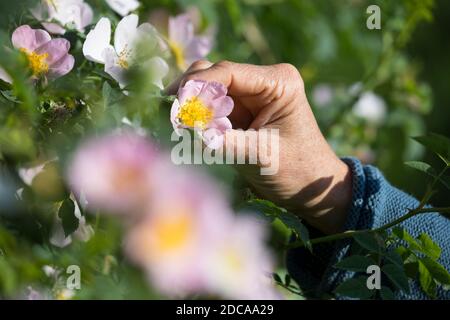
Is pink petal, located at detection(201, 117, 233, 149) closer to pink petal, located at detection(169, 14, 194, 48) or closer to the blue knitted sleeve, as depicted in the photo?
the blue knitted sleeve

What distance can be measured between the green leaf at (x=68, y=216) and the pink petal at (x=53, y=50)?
156 mm

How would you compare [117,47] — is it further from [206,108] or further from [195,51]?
[195,51]

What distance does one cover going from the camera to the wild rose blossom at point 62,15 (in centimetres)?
102

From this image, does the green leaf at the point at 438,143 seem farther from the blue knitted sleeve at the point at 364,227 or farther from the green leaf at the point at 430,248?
the blue knitted sleeve at the point at 364,227

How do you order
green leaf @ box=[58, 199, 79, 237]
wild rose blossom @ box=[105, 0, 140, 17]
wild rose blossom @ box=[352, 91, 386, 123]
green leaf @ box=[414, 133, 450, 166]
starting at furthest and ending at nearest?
wild rose blossom @ box=[352, 91, 386, 123], wild rose blossom @ box=[105, 0, 140, 17], green leaf @ box=[414, 133, 450, 166], green leaf @ box=[58, 199, 79, 237]

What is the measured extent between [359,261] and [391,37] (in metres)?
1.17

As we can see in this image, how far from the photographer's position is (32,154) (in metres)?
0.74

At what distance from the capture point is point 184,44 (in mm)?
1338

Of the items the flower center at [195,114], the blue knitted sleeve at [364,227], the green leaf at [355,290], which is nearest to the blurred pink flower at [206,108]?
the flower center at [195,114]

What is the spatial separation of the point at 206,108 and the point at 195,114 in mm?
16

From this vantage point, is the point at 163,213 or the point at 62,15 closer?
the point at 163,213

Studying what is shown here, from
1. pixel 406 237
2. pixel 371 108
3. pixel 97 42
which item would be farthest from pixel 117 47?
pixel 371 108

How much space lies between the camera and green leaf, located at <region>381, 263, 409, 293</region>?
92cm

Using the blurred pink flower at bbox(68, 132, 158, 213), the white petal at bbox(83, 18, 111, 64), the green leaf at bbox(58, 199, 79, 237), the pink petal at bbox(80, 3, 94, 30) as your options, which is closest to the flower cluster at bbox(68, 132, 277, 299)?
the blurred pink flower at bbox(68, 132, 158, 213)
